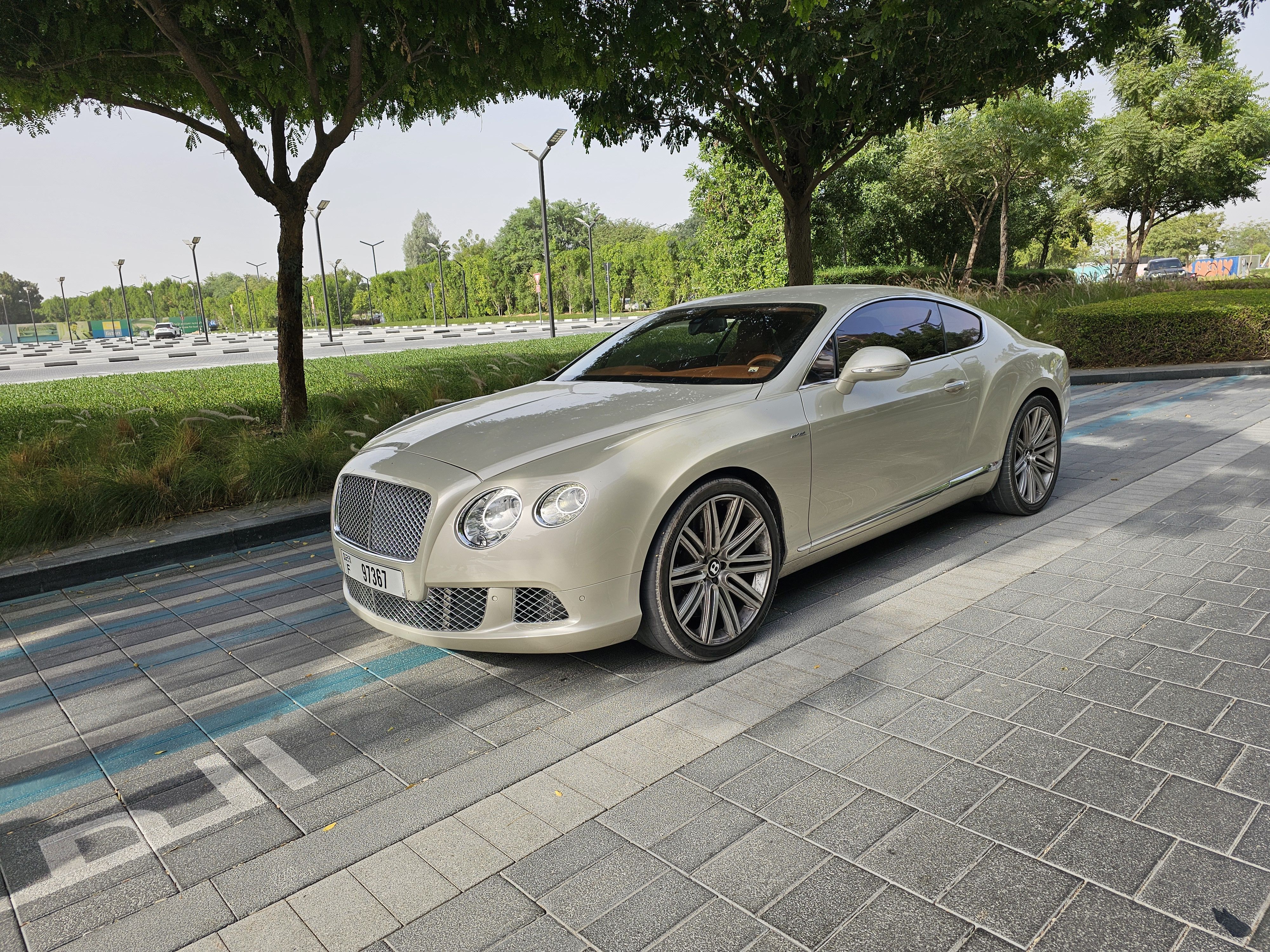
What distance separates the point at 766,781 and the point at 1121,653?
1.75 meters

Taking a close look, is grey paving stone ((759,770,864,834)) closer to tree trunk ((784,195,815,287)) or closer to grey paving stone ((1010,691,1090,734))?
grey paving stone ((1010,691,1090,734))

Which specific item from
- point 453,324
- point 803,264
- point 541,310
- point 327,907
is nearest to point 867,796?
point 327,907

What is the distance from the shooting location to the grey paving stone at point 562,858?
7.58ft

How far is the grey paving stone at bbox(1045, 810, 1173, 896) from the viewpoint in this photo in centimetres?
218

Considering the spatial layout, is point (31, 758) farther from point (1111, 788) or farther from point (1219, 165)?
point (1219, 165)

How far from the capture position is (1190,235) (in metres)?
74.5

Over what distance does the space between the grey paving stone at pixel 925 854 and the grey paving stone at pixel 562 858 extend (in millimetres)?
734

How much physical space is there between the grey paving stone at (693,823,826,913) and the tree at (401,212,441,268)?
113 m

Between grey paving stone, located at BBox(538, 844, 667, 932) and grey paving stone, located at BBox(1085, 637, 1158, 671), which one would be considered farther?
grey paving stone, located at BBox(1085, 637, 1158, 671)

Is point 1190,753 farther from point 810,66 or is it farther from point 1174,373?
point 1174,373

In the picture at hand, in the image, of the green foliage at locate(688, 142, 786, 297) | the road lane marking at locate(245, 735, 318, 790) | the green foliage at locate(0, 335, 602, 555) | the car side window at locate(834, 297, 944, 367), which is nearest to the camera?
the road lane marking at locate(245, 735, 318, 790)

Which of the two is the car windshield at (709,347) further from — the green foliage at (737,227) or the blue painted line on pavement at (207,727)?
the green foliage at (737,227)

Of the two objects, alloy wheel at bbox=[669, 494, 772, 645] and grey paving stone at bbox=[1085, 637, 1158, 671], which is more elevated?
alloy wheel at bbox=[669, 494, 772, 645]

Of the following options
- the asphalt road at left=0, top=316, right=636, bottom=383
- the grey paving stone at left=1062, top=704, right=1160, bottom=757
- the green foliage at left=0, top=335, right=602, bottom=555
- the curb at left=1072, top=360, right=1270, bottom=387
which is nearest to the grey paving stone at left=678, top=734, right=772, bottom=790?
the grey paving stone at left=1062, top=704, right=1160, bottom=757
